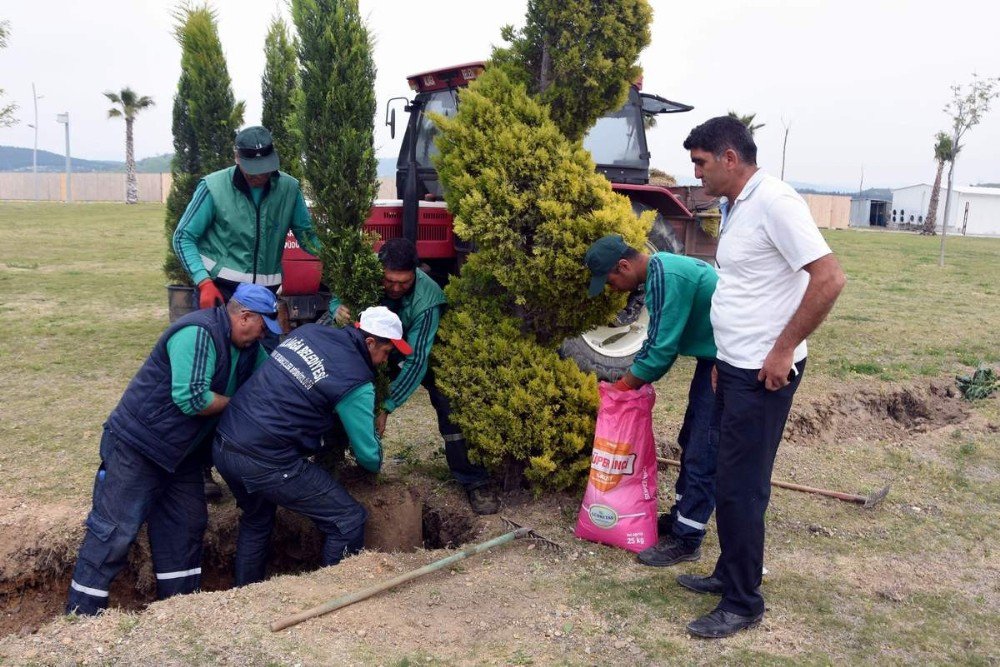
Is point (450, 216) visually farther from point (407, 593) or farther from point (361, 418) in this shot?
point (407, 593)

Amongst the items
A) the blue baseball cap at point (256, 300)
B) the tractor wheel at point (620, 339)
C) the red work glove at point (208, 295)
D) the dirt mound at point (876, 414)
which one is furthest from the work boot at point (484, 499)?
the tractor wheel at point (620, 339)

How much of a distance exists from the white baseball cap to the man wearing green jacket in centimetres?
35

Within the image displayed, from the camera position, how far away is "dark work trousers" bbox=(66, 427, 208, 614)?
152 inches

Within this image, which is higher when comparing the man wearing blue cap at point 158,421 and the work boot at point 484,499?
the man wearing blue cap at point 158,421

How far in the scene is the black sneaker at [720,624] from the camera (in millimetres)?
3350

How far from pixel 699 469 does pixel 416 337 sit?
1.70m

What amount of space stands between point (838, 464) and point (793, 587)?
203 cm

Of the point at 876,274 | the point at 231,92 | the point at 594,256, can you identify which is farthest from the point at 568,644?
the point at 876,274

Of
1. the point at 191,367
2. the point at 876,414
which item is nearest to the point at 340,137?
the point at 191,367

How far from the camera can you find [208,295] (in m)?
4.49

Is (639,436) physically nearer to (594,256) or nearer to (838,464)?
(594,256)

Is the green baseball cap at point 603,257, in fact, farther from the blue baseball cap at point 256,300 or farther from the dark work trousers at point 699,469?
the blue baseball cap at point 256,300

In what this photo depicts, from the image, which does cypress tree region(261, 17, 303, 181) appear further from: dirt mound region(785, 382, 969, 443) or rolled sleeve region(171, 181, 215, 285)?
dirt mound region(785, 382, 969, 443)

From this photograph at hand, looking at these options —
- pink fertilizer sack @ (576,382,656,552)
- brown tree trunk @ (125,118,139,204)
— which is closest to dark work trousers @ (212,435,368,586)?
pink fertilizer sack @ (576,382,656,552)
